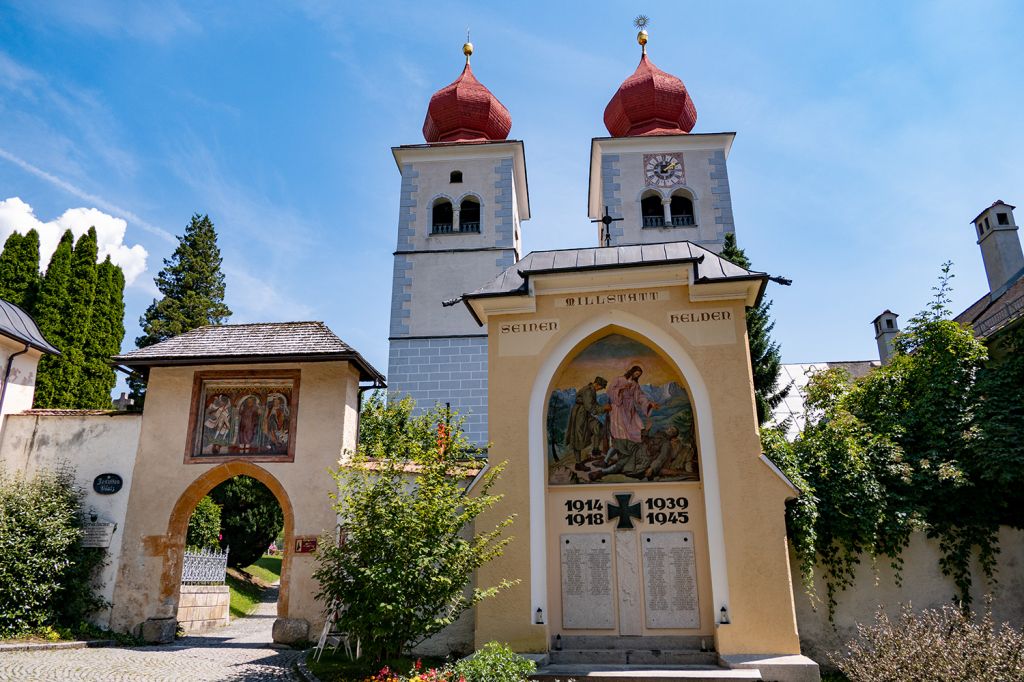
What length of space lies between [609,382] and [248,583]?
2092 cm

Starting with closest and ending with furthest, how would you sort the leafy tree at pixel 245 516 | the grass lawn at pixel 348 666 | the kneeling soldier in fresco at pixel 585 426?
1. the grass lawn at pixel 348 666
2. the kneeling soldier in fresco at pixel 585 426
3. the leafy tree at pixel 245 516

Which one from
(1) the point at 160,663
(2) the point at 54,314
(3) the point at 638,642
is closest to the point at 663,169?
(3) the point at 638,642

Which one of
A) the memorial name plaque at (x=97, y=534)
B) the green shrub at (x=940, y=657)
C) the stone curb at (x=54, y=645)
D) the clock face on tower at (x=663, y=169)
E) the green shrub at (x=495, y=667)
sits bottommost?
the stone curb at (x=54, y=645)

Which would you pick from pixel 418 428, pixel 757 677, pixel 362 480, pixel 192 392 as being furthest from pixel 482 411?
pixel 757 677

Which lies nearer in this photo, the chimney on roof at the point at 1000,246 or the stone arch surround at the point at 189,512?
the stone arch surround at the point at 189,512

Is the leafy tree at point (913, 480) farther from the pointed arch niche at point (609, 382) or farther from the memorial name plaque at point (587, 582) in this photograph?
the memorial name plaque at point (587, 582)

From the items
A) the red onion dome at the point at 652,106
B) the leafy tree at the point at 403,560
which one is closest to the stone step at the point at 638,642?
the leafy tree at the point at 403,560

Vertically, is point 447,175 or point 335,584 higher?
point 447,175

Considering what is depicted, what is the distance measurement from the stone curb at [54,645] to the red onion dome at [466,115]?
2016cm

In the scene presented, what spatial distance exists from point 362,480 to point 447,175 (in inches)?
720

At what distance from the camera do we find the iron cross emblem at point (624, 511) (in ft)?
35.7

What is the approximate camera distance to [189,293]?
→ 32.4 m

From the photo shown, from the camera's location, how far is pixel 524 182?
29016 mm

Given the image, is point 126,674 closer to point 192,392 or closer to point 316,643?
point 316,643
